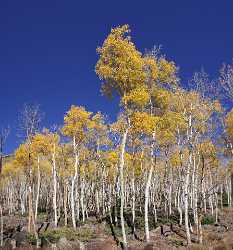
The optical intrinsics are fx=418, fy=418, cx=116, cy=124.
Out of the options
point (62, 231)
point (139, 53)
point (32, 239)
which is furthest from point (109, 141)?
point (139, 53)

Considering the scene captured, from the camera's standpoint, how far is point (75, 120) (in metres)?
37.3

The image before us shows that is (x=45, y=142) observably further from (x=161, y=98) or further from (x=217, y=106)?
(x=217, y=106)

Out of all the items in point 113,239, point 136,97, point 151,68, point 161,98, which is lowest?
point 113,239

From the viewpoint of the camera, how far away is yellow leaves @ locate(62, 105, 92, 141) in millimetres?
37031

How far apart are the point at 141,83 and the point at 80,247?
10.0 m

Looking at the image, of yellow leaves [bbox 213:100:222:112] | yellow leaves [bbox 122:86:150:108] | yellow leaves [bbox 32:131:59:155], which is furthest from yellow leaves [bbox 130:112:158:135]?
yellow leaves [bbox 32:131:59:155]

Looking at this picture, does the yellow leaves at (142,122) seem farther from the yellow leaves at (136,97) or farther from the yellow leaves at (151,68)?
the yellow leaves at (151,68)

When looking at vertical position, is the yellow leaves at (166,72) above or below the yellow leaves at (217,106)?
above

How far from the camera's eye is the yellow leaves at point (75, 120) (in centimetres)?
3703

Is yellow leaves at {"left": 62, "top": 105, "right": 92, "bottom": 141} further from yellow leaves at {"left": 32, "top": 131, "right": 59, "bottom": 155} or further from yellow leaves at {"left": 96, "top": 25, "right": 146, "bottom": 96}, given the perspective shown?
yellow leaves at {"left": 96, "top": 25, "right": 146, "bottom": 96}

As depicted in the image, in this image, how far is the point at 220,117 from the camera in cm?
2509

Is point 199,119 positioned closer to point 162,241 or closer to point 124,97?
point 124,97

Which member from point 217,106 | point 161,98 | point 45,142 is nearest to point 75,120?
point 45,142

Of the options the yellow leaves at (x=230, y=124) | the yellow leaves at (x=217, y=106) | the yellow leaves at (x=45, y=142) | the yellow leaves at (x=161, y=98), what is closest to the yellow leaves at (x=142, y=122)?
the yellow leaves at (x=161, y=98)
